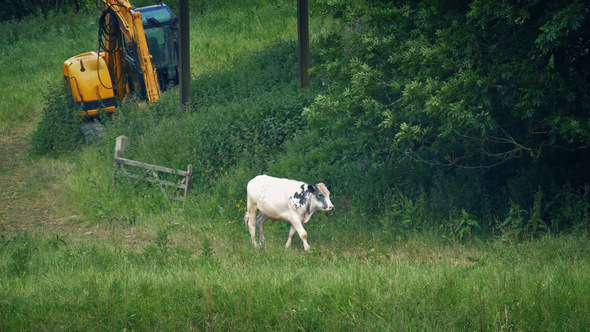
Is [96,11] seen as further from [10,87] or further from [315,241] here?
[315,241]

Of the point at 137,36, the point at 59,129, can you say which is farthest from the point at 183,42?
the point at 59,129

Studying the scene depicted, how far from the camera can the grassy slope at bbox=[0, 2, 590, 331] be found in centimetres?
564

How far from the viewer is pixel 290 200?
29.2 feet

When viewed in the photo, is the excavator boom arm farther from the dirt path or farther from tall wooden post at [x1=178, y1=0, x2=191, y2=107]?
the dirt path

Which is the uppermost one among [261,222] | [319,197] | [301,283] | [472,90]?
[472,90]

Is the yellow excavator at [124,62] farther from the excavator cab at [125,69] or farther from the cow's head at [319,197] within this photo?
the cow's head at [319,197]

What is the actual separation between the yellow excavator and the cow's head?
943 centimetres

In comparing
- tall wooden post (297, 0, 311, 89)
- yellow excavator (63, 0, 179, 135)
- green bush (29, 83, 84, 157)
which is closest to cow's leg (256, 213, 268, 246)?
tall wooden post (297, 0, 311, 89)

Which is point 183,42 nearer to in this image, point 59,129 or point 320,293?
point 59,129

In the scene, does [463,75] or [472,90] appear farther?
[472,90]

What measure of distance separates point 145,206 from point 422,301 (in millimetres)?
7882

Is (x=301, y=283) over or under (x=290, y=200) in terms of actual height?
over

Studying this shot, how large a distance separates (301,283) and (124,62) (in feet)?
45.6

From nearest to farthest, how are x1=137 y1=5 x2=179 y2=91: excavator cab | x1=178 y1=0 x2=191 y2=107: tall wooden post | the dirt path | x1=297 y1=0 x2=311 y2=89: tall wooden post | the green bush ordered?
the dirt path, x1=297 y1=0 x2=311 y2=89: tall wooden post, x1=178 y1=0 x2=191 y2=107: tall wooden post, the green bush, x1=137 y1=5 x2=179 y2=91: excavator cab
